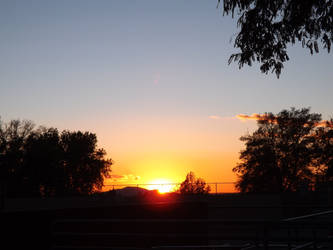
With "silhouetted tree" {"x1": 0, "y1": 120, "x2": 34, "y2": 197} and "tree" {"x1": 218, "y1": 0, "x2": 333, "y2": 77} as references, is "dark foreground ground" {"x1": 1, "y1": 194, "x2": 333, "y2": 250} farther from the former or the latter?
"silhouetted tree" {"x1": 0, "y1": 120, "x2": 34, "y2": 197}

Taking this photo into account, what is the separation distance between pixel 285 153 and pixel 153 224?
4901 centimetres

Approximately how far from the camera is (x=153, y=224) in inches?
536

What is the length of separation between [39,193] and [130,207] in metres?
46.6

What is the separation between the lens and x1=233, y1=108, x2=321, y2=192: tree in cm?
5916

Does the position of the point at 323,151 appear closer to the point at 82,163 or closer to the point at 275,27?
the point at 82,163

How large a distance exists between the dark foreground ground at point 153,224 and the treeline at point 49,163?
108 ft

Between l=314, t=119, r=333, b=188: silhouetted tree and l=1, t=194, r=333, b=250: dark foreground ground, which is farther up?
l=314, t=119, r=333, b=188: silhouetted tree

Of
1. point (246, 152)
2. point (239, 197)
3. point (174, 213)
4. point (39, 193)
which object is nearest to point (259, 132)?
point (246, 152)

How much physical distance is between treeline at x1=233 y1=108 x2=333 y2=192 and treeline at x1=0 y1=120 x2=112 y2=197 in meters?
23.3

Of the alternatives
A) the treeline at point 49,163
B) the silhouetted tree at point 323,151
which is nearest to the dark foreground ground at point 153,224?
the silhouetted tree at point 323,151

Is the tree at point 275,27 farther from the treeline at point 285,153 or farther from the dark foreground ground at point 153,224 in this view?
the treeline at point 285,153

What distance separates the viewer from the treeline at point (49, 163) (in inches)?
2456

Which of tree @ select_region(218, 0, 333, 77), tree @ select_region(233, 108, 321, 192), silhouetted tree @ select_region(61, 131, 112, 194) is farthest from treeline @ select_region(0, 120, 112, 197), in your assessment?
tree @ select_region(218, 0, 333, 77)

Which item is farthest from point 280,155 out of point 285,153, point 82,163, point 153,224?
point 153,224
